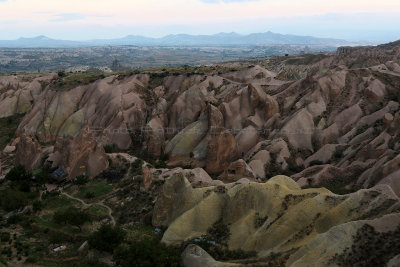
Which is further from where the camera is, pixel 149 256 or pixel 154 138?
pixel 154 138

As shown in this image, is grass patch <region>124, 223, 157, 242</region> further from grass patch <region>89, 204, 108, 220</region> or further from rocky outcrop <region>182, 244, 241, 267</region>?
rocky outcrop <region>182, 244, 241, 267</region>

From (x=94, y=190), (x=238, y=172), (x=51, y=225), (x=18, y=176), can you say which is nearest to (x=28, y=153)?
(x=18, y=176)

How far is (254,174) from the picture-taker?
48.4 m

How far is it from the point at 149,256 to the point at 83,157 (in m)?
27.7

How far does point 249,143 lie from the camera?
61.2m

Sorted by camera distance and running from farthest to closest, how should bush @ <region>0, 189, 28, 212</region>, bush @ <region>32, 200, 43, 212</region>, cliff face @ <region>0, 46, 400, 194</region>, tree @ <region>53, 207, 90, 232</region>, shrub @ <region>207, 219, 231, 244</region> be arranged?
1. cliff face @ <region>0, 46, 400, 194</region>
2. bush @ <region>0, 189, 28, 212</region>
3. bush @ <region>32, 200, 43, 212</region>
4. tree @ <region>53, 207, 90, 232</region>
5. shrub @ <region>207, 219, 231, 244</region>

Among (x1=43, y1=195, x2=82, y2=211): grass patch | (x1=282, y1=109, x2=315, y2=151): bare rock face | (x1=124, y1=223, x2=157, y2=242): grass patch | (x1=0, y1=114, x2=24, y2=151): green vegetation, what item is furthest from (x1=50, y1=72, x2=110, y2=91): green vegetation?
(x1=124, y1=223, x2=157, y2=242): grass patch

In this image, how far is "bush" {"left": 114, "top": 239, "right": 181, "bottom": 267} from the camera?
26.2 metres

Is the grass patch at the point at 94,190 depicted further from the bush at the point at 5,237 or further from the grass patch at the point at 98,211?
the bush at the point at 5,237

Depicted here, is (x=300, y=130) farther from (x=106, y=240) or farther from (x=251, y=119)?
(x=106, y=240)

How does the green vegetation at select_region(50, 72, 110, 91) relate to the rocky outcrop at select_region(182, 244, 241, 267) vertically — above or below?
above

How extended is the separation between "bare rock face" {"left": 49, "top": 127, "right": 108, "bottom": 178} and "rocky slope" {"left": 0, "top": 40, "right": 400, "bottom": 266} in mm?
145

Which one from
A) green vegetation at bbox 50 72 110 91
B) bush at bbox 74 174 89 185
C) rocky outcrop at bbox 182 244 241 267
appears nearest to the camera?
rocky outcrop at bbox 182 244 241 267

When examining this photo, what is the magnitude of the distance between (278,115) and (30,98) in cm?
7512
